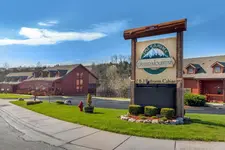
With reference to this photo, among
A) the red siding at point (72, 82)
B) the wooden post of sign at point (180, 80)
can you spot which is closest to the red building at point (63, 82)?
the red siding at point (72, 82)

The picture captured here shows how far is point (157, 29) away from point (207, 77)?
67.3 ft

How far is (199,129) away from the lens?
831 cm

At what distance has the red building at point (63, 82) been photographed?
150 feet

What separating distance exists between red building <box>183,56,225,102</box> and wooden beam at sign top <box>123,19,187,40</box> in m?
19.7

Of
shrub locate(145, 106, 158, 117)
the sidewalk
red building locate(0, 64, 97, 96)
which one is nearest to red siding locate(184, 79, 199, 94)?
shrub locate(145, 106, 158, 117)

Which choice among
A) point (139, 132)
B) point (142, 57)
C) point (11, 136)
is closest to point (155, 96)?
point (142, 57)

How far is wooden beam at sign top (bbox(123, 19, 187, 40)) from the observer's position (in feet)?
33.9

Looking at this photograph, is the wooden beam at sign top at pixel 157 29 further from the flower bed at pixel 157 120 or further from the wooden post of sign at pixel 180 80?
the flower bed at pixel 157 120

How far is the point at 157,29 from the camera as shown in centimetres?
1107

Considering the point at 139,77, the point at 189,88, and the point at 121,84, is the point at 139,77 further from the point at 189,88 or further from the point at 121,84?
the point at 121,84

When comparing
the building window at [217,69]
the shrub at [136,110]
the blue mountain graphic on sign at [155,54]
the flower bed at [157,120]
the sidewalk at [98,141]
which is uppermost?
the building window at [217,69]

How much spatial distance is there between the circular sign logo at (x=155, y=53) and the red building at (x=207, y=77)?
19.4 m

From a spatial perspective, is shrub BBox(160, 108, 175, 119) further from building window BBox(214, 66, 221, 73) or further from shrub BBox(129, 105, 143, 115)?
building window BBox(214, 66, 221, 73)

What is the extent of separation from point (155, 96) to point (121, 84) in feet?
89.1
